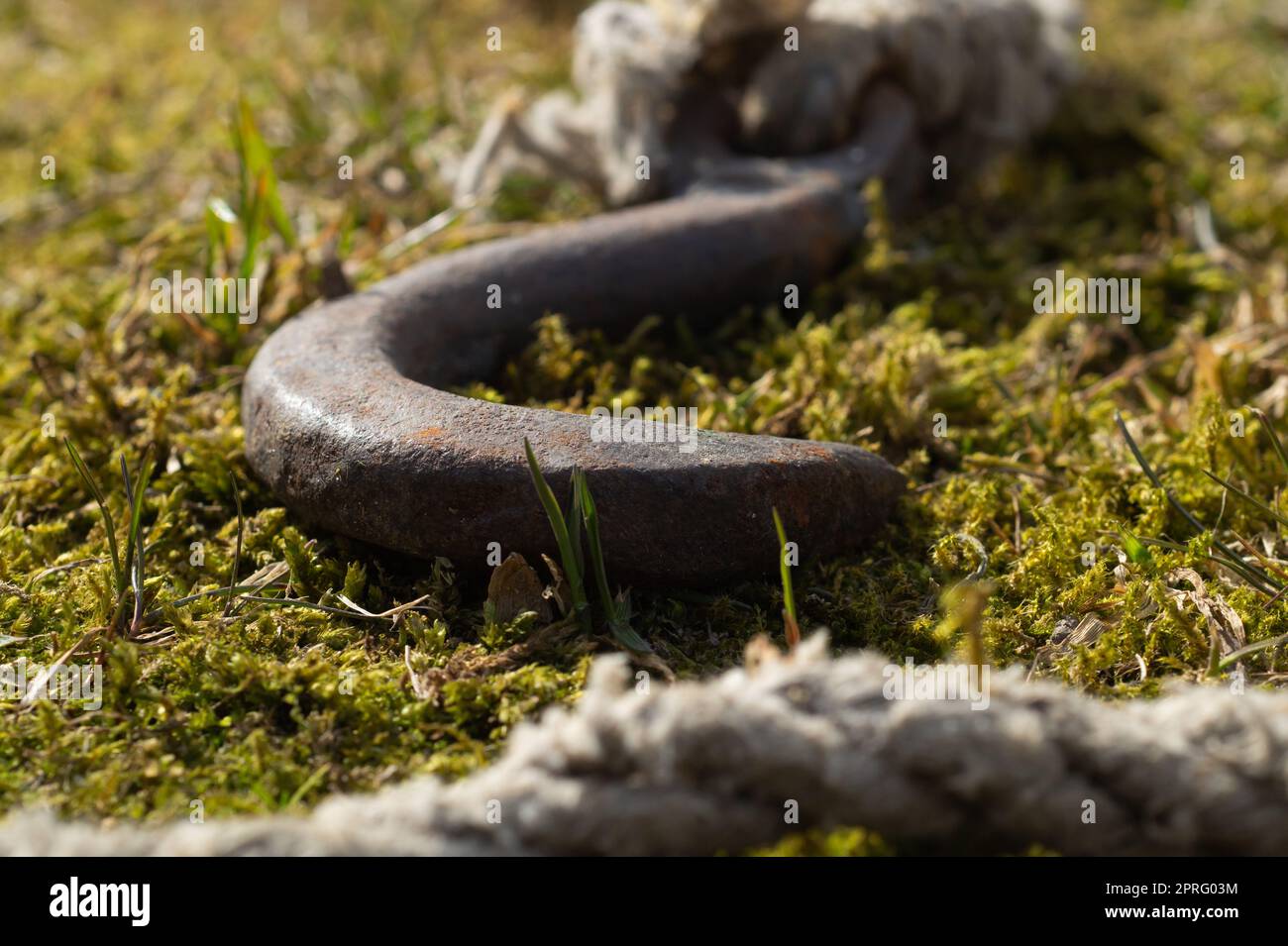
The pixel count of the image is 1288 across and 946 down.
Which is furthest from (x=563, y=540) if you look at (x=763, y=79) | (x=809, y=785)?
(x=763, y=79)

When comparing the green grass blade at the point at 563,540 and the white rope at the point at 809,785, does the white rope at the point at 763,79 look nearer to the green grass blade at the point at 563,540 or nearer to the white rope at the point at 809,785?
the green grass blade at the point at 563,540

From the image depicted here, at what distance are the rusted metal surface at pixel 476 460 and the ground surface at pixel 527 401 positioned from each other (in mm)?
110

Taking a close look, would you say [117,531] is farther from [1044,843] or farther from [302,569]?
[1044,843]

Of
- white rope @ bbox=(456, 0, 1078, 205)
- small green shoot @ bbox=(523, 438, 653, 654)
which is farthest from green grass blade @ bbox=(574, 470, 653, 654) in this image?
white rope @ bbox=(456, 0, 1078, 205)

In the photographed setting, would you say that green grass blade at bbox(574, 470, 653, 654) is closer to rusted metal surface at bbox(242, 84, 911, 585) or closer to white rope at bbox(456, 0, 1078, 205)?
rusted metal surface at bbox(242, 84, 911, 585)

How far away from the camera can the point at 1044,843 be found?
1.53 metres

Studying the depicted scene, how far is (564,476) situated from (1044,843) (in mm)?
949

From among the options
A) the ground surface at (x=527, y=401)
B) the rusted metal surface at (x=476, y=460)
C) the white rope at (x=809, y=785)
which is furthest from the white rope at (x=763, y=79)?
the white rope at (x=809, y=785)

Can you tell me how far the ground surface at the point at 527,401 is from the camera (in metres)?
1.95

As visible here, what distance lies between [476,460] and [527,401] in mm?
811

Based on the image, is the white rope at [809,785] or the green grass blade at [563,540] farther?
the green grass blade at [563,540]

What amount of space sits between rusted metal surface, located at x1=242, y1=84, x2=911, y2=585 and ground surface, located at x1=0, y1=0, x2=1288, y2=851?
110 millimetres
